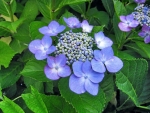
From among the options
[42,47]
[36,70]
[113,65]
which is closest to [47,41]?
[42,47]

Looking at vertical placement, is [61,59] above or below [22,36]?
above

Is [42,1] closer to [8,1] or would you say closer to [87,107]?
[8,1]

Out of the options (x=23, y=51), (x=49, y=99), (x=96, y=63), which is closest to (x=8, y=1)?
(x=23, y=51)

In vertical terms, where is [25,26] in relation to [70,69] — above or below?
below

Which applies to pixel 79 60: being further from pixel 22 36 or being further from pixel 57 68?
pixel 22 36

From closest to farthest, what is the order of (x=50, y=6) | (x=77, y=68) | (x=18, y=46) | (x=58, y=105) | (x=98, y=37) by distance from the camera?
(x=77, y=68) < (x=98, y=37) < (x=58, y=105) < (x=50, y=6) < (x=18, y=46)

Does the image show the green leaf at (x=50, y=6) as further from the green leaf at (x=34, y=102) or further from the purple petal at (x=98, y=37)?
the green leaf at (x=34, y=102)
